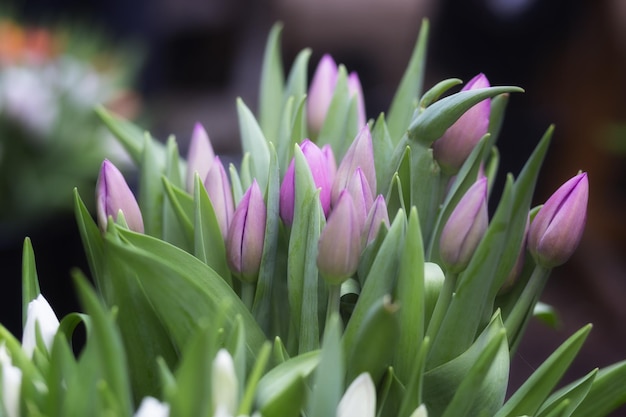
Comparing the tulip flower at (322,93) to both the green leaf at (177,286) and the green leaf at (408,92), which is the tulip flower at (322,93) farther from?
the green leaf at (177,286)

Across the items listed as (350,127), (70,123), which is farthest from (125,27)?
(350,127)

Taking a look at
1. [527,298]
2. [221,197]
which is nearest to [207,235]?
[221,197]

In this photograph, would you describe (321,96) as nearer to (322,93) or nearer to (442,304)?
(322,93)

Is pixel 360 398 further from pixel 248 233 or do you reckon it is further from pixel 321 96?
pixel 321 96

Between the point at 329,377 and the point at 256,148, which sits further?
the point at 256,148

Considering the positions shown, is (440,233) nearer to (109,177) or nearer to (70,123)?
(109,177)

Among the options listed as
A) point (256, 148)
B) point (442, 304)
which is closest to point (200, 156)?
point (256, 148)

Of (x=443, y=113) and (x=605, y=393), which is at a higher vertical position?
(x=443, y=113)
